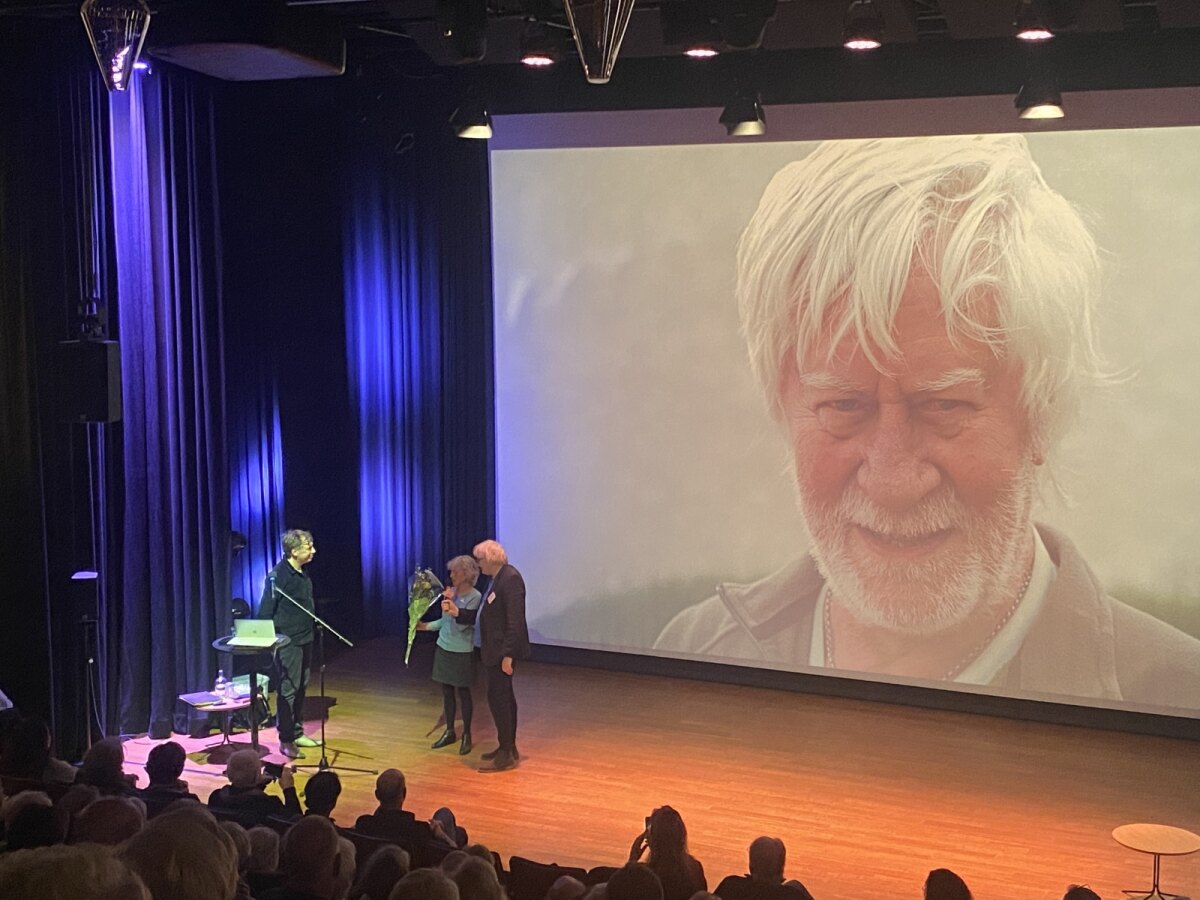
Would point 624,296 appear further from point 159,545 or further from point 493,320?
point 159,545

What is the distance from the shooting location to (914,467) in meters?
8.81

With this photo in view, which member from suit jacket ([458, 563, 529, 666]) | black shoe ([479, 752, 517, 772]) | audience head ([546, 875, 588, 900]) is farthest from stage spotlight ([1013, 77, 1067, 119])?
audience head ([546, 875, 588, 900])

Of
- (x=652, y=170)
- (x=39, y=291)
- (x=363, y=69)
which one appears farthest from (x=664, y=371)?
(x=39, y=291)

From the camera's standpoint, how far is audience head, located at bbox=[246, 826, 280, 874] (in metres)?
4.13

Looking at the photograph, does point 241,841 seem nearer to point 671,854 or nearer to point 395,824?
point 395,824

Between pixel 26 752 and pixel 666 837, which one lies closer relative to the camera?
pixel 666 837

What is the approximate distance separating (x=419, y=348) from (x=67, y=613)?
3.34 metres

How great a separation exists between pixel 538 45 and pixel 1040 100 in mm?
2744

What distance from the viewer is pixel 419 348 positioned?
1057 centimetres

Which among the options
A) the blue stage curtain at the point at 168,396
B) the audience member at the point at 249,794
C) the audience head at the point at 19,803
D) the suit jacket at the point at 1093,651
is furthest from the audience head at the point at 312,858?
the suit jacket at the point at 1093,651

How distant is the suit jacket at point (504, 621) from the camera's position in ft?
→ 26.5

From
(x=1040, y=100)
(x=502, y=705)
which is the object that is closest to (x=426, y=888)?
(x=502, y=705)

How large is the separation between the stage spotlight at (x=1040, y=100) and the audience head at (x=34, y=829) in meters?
6.11

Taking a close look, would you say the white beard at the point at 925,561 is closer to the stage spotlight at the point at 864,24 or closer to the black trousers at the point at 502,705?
the black trousers at the point at 502,705
